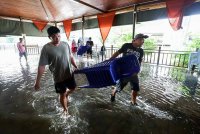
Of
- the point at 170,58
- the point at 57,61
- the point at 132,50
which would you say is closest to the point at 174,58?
the point at 170,58

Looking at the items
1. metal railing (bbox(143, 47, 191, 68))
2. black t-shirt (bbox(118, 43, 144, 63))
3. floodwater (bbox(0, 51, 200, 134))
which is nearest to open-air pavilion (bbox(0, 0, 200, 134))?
floodwater (bbox(0, 51, 200, 134))

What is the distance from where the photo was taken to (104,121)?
251 centimetres

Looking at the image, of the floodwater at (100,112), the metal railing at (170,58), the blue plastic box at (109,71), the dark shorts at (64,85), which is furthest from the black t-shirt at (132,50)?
the metal railing at (170,58)

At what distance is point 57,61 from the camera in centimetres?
228

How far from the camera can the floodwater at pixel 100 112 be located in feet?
7.56

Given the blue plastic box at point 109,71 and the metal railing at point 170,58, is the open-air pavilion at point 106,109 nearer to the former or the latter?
the blue plastic box at point 109,71

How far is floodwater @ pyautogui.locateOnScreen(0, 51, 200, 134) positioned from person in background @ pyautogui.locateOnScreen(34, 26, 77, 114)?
59 centimetres

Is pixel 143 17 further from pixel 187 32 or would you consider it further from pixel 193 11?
pixel 187 32

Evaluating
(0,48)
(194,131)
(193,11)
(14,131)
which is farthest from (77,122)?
(0,48)

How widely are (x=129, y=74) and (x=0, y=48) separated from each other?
23.7 m

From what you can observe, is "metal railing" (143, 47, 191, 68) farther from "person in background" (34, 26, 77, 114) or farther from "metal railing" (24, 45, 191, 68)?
"person in background" (34, 26, 77, 114)

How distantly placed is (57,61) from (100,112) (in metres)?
1.41

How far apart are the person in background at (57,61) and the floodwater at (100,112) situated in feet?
1.94

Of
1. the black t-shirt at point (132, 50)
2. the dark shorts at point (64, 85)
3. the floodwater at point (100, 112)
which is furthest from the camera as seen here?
the black t-shirt at point (132, 50)
